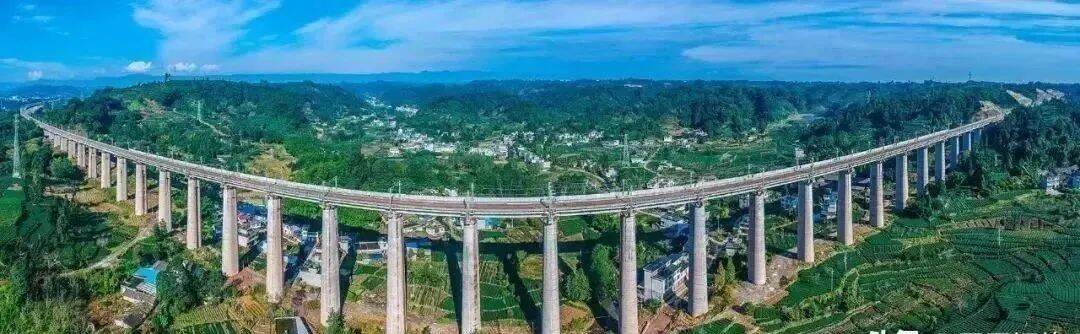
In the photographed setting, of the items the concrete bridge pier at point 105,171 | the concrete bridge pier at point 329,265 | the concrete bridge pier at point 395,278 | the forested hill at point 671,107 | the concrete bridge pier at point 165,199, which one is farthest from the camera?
the forested hill at point 671,107

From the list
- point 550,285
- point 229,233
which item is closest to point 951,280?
point 550,285

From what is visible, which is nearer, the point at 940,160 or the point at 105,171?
the point at 105,171

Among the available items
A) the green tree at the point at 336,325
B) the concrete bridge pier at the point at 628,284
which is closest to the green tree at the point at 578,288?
the concrete bridge pier at the point at 628,284

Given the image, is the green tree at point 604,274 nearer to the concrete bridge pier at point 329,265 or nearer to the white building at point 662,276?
the white building at point 662,276

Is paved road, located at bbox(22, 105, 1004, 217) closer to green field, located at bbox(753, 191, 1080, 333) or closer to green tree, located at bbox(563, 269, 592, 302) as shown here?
green tree, located at bbox(563, 269, 592, 302)

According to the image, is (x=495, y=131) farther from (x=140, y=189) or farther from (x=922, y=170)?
(x=922, y=170)

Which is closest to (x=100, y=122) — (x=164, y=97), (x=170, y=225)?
(x=164, y=97)

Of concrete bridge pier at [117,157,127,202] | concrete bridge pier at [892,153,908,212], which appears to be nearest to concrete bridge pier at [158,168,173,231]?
concrete bridge pier at [117,157,127,202]
